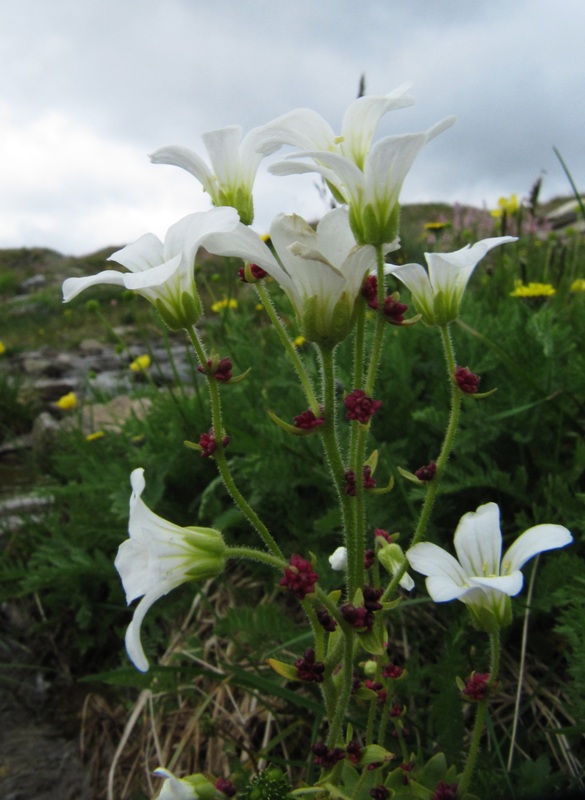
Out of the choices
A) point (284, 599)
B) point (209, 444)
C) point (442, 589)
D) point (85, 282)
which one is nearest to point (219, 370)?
point (209, 444)

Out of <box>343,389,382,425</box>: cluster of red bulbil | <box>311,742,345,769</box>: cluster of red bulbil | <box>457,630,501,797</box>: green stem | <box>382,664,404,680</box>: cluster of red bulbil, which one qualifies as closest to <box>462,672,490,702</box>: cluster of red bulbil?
<box>457,630,501,797</box>: green stem

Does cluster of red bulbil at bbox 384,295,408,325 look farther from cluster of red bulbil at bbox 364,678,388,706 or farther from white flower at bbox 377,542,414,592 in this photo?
cluster of red bulbil at bbox 364,678,388,706

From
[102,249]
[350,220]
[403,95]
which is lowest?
[102,249]

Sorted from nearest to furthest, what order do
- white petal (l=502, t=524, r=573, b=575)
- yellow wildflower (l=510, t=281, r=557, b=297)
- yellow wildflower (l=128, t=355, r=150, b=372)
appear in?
white petal (l=502, t=524, r=573, b=575)
yellow wildflower (l=510, t=281, r=557, b=297)
yellow wildflower (l=128, t=355, r=150, b=372)

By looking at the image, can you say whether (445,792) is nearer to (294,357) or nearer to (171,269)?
(294,357)

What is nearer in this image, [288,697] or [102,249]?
[288,697]

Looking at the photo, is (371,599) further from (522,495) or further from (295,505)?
(295,505)

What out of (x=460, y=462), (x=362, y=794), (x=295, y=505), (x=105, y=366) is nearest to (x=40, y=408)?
(x=105, y=366)
